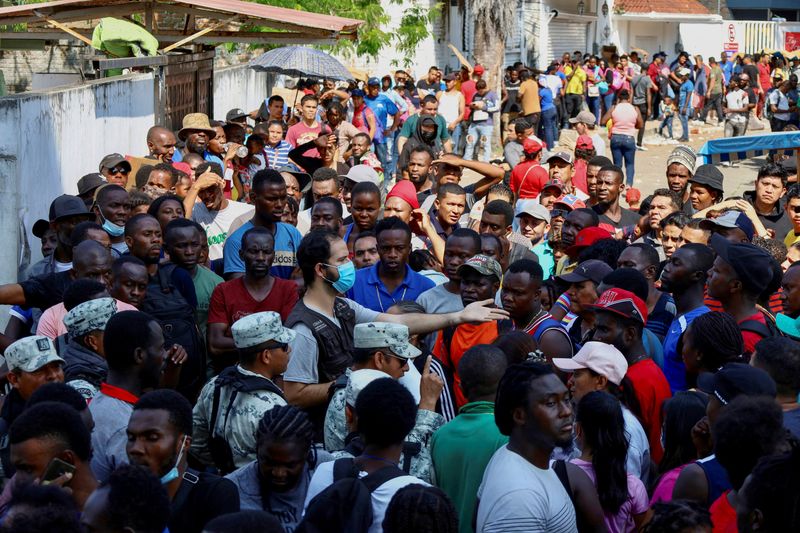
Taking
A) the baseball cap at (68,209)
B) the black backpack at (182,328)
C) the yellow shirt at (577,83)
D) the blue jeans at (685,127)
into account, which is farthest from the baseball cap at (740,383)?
the yellow shirt at (577,83)

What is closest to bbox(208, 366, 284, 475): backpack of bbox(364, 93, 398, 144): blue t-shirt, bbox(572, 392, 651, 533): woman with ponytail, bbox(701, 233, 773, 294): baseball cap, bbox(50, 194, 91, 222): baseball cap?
bbox(572, 392, 651, 533): woman with ponytail

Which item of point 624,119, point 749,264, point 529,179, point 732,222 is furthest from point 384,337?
point 624,119

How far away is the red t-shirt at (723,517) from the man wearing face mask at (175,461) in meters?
1.68

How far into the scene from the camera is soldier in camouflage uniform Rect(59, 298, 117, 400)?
4.98 meters

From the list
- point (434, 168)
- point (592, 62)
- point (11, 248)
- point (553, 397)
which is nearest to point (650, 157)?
point (592, 62)

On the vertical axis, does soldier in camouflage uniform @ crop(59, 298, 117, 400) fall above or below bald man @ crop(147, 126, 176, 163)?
below

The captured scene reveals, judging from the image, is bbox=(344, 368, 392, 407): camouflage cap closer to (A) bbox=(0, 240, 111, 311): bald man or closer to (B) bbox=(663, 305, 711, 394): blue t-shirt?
(B) bbox=(663, 305, 711, 394): blue t-shirt

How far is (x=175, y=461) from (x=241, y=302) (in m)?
2.20

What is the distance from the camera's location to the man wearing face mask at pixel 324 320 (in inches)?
209

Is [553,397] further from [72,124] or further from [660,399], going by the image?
[72,124]

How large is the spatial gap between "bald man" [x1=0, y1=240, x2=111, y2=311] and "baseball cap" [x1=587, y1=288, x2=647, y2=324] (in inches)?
106

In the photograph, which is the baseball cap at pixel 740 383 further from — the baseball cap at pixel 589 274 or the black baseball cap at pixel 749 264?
the baseball cap at pixel 589 274

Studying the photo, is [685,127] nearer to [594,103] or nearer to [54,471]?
[594,103]

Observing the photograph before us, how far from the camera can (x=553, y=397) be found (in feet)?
13.4
